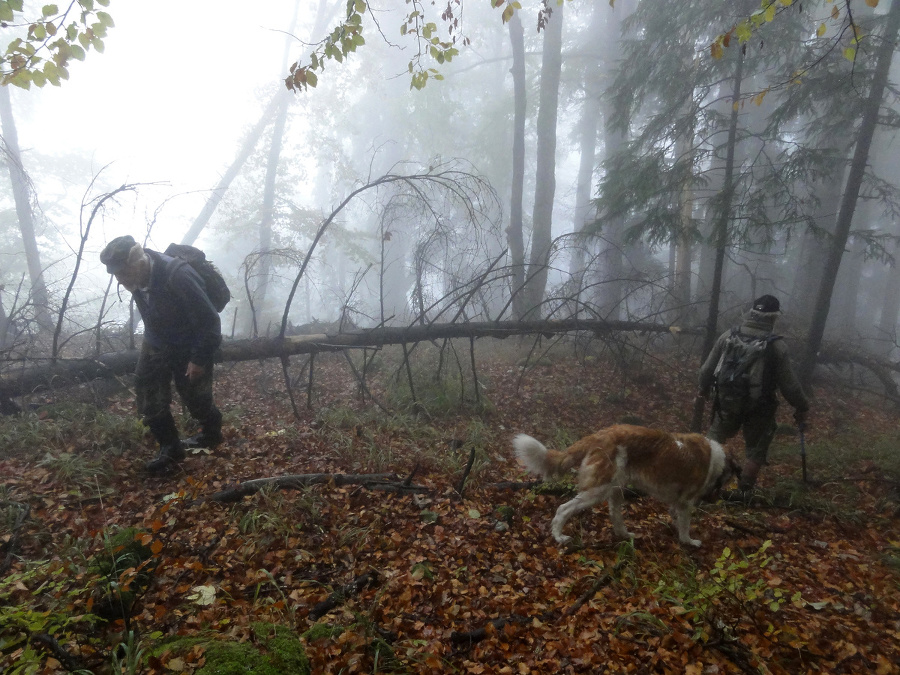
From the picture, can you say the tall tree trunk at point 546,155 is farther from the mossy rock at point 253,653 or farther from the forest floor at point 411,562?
the mossy rock at point 253,653

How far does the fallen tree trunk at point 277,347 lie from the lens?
5.80 meters

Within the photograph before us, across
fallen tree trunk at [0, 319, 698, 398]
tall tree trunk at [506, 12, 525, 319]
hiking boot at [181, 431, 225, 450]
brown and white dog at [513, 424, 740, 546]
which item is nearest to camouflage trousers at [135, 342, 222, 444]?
hiking boot at [181, 431, 225, 450]

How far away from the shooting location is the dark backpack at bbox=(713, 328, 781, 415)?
4.58m

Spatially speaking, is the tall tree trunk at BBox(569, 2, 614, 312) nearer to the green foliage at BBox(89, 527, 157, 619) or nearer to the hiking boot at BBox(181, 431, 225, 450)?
the hiking boot at BBox(181, 431, 225, 450)

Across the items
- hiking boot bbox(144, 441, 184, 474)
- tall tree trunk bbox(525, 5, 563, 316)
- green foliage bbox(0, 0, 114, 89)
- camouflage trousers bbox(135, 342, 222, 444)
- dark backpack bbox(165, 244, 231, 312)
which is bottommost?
hiking boot bbox(144, 441, 184, 474)

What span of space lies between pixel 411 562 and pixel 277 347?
4.22 m

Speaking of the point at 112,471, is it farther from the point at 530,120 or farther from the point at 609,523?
the point at 530,120

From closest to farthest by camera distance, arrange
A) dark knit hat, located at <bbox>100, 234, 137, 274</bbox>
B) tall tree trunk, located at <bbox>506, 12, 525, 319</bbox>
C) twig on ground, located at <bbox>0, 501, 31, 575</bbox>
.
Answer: twig on ground, located at <bbox>0, 501, 31, 575</bbox> → dark knit hat, located at <bbox>100, 234, 137, 274</bbox> → tall tree trunk, located at <bbox>506, 12, 525, 319</bbox>

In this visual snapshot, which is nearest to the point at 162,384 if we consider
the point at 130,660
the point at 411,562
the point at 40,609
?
the point at 40,609

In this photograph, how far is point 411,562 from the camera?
3.43 meters

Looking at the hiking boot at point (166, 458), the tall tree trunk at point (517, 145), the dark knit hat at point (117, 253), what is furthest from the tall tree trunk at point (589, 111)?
the hiking boot at point (166, 458)

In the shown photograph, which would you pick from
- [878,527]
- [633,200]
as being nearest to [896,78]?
[633,200]

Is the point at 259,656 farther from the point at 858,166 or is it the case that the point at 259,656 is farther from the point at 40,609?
the point at 858,166

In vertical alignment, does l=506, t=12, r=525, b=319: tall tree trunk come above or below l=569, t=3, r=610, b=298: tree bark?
below
